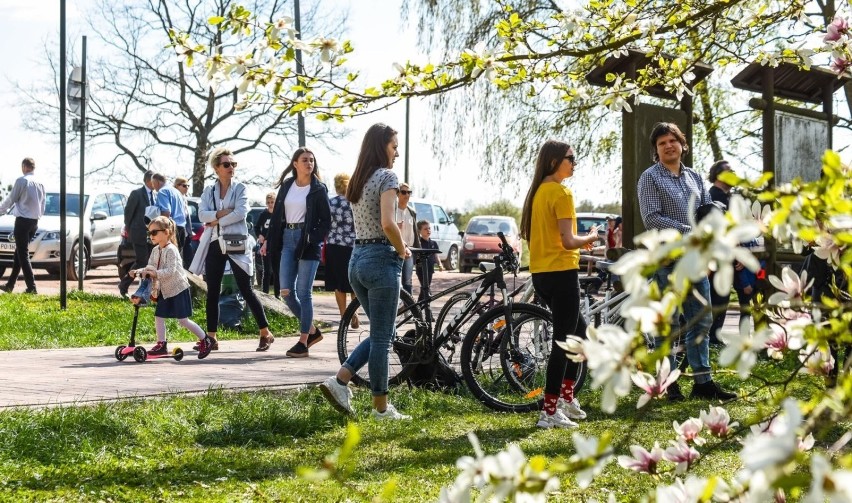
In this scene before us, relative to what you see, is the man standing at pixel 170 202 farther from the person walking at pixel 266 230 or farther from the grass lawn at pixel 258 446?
the grass lawn at pixel 258 446

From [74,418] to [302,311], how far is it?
4485mm

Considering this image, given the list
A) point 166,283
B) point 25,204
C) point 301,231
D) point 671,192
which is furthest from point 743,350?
point 25,204

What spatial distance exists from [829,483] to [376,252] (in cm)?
517

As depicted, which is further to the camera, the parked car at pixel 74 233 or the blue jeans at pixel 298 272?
the parked car at pixel 74 233

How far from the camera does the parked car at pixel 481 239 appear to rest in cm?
3175

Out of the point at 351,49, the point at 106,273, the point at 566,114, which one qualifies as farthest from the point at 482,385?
the point at 106,273

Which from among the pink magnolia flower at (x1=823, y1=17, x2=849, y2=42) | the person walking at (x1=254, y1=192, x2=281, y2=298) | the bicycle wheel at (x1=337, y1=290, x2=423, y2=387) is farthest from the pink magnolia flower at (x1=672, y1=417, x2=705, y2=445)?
the person walking at (x1=254, y1=192, x2=281, y2=298)

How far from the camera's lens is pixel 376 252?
6379 millimetres

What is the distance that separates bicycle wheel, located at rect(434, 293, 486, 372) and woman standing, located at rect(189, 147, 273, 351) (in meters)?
3.14

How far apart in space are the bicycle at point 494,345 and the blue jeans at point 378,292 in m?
0.81

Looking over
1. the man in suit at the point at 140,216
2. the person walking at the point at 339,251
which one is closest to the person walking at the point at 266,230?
the man in suit at the point at 140,216

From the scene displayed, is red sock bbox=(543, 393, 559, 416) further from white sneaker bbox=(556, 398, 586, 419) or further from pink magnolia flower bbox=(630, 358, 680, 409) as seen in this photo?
pink magnolia flower bbox=(630, 358, 680, 409)

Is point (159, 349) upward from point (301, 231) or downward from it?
downward

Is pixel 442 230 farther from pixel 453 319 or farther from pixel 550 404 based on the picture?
pixel 550 404
